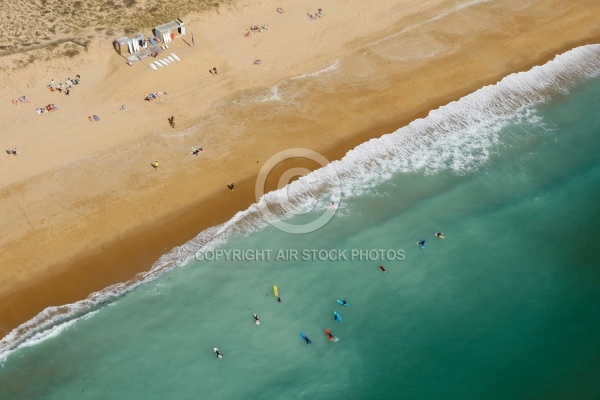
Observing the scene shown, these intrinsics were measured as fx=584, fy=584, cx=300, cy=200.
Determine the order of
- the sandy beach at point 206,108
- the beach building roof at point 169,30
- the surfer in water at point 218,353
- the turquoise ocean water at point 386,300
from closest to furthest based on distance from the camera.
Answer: the turquoise ocean water at point 386,300 < the surfer in water at point 218,353 < the sandy beach at point 206,108 < the beach building roof at point 169,30

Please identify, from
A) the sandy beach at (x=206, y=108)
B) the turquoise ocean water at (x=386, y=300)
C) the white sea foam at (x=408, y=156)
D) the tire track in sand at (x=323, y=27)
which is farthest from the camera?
the tire track in sand at (x=323, y=27)

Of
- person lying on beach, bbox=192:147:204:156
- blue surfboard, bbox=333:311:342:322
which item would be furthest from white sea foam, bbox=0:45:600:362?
blue surfboard, bbox=333:311:342:322

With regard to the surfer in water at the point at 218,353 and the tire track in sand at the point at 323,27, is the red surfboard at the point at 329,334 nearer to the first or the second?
the surfer in water at the point at 218,353

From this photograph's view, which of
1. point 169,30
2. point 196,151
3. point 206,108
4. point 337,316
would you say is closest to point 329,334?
point 337,316

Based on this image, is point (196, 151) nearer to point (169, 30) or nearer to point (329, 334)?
point (169, 30)

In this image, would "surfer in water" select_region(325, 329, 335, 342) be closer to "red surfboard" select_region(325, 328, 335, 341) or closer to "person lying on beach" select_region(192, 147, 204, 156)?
"red surfboard" select_region(325, 328, 335, 341)

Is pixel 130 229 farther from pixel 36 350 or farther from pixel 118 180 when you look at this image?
pixel 36 350

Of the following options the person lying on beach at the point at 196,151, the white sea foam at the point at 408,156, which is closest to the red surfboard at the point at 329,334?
the white sea foam at the point at 408,156
